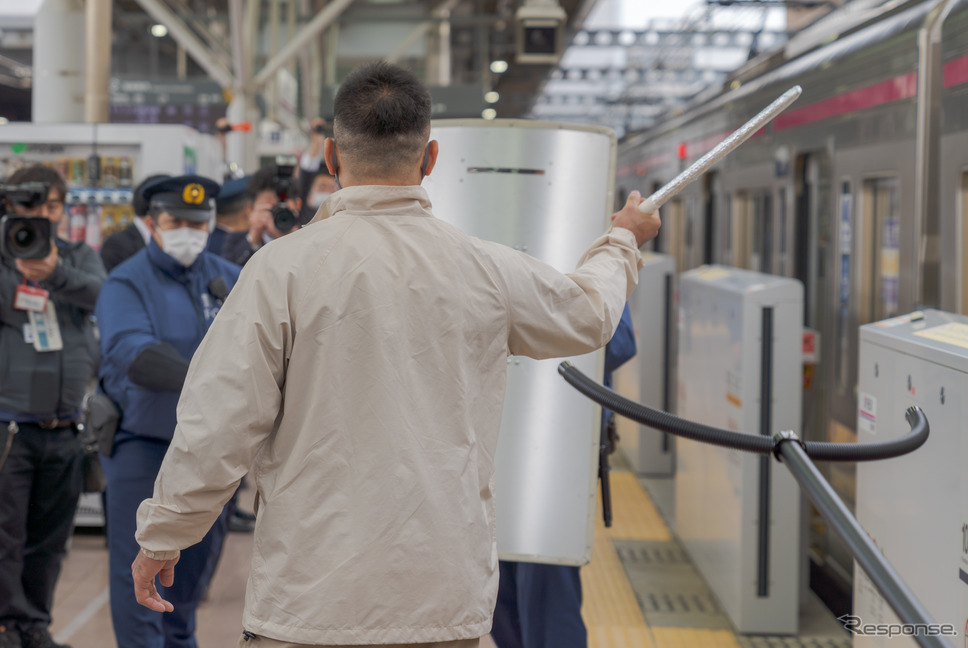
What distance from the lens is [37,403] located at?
3816 millimetres

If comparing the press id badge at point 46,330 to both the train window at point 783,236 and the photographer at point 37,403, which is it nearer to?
the photographer at point 37,403

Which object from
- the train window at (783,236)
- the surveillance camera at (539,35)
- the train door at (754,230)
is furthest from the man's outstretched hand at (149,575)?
the surveillance camera at (539,35)

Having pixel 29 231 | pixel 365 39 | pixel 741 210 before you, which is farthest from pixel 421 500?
pixel 365 39

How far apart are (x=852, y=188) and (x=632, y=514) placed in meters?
2.52

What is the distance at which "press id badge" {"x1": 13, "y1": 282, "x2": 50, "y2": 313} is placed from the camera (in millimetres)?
3824

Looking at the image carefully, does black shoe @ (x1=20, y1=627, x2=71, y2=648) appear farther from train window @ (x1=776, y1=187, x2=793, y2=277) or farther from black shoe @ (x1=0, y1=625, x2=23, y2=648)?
train window @ (x1=776, y1=187, x2=793, y2=277)

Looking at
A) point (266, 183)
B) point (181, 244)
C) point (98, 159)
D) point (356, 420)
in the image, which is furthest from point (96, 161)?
point (356, 420)

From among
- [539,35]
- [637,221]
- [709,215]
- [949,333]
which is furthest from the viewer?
[539,35]

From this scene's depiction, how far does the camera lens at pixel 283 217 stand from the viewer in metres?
4.75

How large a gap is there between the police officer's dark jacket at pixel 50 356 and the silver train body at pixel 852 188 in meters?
3.07

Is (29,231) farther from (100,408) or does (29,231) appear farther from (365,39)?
(365,39)

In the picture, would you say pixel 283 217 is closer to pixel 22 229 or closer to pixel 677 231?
pixel 22 229

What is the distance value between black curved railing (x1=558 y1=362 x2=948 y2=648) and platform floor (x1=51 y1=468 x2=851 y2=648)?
7.52 feet

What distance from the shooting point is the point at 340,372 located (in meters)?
1.82
